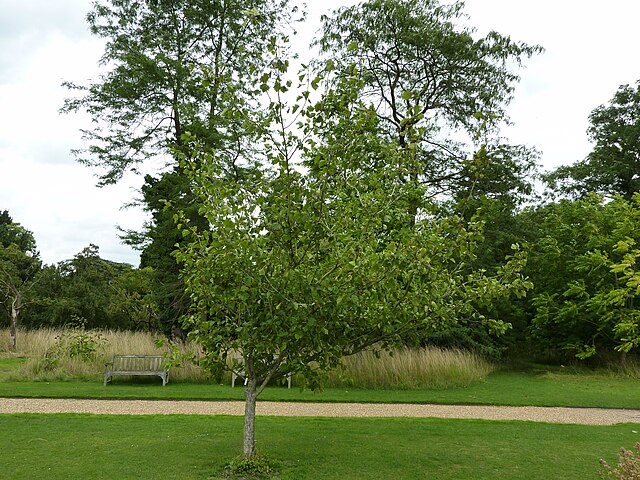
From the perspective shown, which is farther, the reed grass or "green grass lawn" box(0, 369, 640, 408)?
the reed grass

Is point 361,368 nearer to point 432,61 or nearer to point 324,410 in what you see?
point 324,410

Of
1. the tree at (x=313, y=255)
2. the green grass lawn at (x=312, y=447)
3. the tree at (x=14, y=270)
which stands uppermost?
the tree at (x=14, y=270)

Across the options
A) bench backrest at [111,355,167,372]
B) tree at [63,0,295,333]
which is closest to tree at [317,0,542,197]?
tree at [63,0,295,333]

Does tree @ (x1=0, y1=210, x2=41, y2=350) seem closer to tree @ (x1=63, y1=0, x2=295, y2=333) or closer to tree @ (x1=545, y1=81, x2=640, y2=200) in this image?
tree @ (x1=63, y1=0, x2=295, y2=333)

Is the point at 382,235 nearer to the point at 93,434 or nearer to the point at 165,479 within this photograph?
the point at 165,479

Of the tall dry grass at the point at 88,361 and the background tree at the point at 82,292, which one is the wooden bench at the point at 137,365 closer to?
the tall dry grass at the point at 88,361

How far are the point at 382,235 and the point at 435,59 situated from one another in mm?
14619

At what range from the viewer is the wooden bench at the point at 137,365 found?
13207 millimetres

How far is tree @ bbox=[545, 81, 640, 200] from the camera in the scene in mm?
29078

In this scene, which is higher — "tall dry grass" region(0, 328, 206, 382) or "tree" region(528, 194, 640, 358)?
"tree" region(528, 194, 640, 358)

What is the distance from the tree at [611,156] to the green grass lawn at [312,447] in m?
24.4

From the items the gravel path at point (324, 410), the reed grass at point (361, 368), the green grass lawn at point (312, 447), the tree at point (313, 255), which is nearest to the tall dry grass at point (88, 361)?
the reed grass at point (361, 368)

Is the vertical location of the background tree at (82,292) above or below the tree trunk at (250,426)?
above

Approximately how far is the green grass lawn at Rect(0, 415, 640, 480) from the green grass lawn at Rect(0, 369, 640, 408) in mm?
2562
